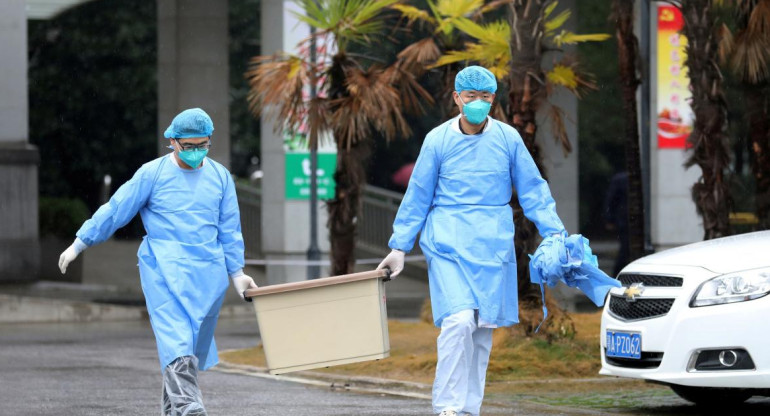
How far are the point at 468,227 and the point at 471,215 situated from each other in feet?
0.22

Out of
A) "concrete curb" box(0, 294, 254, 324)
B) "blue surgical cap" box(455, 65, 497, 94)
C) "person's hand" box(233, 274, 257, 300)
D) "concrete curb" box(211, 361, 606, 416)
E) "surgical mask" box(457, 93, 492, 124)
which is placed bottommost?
"concrete curb" box(0, 294, 254, 324)

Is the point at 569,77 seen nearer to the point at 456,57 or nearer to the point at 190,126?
the point at 456,57

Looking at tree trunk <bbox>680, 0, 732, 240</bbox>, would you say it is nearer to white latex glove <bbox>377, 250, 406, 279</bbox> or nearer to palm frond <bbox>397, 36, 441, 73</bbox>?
palm frond <bbox>397, 36, 441, 73</bbox>

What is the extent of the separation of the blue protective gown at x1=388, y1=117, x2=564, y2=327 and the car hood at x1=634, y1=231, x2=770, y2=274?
1296mm

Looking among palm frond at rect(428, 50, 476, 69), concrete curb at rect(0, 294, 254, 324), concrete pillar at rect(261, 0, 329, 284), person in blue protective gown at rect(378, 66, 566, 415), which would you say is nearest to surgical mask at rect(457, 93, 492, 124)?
person in blue protective gown at rect(378, 66, 566, 415)

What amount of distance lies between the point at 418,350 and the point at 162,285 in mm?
5421

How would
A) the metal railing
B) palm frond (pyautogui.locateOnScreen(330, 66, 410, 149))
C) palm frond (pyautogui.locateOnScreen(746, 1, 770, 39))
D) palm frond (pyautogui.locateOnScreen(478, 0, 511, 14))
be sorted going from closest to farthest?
palm frond (pyautogui.locateOnScreen(478, 0, 511, 14))
palm frond (pyautogui.locateOnScreen(330, 66, 410, 149))
palm frond (pyautogui.locateOnScreen(746, 1, 770, 39))
the metal railing

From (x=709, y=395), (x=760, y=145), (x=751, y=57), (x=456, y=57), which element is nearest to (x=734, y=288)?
(x=709, y=395)

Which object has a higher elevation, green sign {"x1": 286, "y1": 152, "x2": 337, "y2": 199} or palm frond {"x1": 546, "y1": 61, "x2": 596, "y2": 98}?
palm frond {"x1": 546, "y1": 61, "x2": 596, "y2": 98}

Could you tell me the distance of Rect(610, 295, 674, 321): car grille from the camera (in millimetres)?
8594

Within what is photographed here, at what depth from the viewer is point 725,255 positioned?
A: 28.2ft

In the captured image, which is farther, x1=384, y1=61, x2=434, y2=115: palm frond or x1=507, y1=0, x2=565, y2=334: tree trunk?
x1=384, y1=61, x2=434, y2=115: palm frond

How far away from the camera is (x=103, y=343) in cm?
1496

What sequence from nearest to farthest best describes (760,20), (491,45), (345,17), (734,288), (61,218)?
(734,288)
(491,45)
(345,17)
(760,20)
(61,218)
